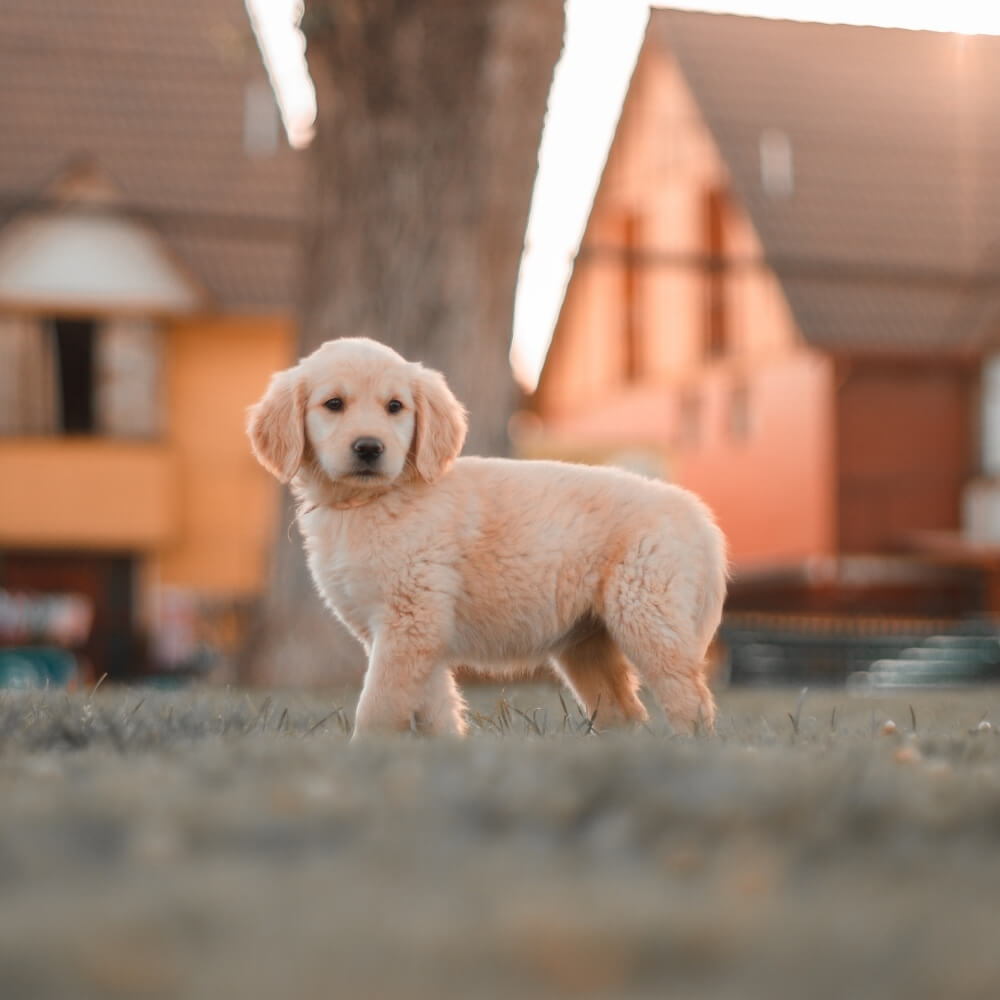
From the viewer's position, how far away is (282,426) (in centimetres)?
489

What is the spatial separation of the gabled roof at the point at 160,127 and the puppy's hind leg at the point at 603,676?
18.3 metres

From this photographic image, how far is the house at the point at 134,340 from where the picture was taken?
78.3 feet

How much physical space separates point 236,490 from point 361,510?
20.4 meters

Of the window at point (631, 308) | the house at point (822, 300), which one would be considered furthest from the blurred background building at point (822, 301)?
the window at point (631, 308)

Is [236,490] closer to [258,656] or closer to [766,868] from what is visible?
[258,656]

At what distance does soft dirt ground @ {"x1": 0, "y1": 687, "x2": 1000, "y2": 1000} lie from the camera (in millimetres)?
1856

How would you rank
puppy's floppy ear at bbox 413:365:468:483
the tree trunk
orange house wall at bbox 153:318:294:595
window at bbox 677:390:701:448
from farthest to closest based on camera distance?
window at bbox 677:390:701:448 → orange house wall at bbox 153:318:294:595 → the tree trunk → puppy's floppy ear at bbox 413:365:468:483

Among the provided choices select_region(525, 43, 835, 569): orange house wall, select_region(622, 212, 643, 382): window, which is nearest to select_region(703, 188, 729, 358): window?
select_region(525, 43, 835, 569): orange house wall

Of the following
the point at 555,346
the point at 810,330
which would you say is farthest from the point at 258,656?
the point at 555,346

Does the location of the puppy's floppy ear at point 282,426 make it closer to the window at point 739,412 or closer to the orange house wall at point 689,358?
the orange house wall at point 689,358

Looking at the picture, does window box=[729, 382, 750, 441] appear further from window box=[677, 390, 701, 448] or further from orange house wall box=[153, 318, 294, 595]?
orange house wall box=[153, 318, 294, 595]

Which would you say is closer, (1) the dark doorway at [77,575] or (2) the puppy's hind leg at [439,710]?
(2) the puppy's hind leg at [439,710]

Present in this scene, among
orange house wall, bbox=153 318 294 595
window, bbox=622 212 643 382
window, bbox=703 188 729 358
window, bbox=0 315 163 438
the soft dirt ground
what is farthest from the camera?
window, bbox=622 212 643 382

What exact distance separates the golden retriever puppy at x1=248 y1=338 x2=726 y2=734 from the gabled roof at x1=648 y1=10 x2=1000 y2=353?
21103 mm
